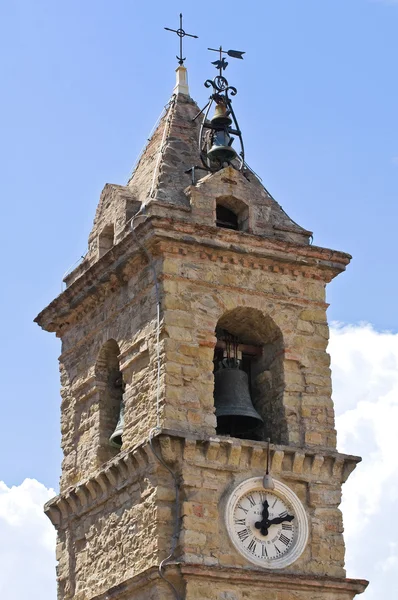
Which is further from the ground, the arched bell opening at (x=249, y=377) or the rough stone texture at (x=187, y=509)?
the arched bell opening at (x=249, y=377)

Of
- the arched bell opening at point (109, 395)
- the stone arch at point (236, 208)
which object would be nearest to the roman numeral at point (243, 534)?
the arched bell opening at point (109, 395)

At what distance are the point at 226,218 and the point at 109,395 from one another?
3134 millimetres

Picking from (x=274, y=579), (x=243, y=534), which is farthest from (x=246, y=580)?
(x=243, y=534)

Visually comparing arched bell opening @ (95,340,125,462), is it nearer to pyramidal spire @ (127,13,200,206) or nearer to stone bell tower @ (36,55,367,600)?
stone bell tower @ (36,55,367,600)

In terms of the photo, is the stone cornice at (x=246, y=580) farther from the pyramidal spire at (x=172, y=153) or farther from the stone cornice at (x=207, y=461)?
the pyramidal spire at (x=172, y=153)

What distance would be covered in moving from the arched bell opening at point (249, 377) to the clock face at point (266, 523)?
3.05ft

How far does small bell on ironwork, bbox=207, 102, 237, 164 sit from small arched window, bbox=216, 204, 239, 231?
788mm

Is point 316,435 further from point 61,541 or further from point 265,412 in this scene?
point 61,541

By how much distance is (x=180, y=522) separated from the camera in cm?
2003

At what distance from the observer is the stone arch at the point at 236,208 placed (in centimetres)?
2250

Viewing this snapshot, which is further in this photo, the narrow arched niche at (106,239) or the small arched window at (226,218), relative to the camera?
the narrow arched niche at (106,239)

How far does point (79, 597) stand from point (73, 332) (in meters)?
4.13

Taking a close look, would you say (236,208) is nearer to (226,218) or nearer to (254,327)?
(226,218)

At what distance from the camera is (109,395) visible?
2277cm
